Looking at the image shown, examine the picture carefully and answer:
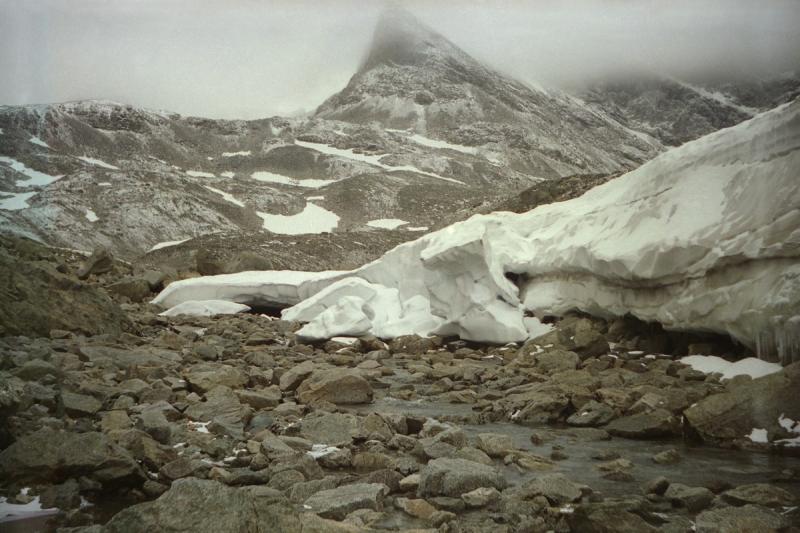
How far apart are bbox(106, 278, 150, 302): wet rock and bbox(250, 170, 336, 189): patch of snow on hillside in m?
46.2

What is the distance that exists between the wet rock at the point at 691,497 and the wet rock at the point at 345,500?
7.21 ft

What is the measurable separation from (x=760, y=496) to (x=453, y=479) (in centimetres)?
226

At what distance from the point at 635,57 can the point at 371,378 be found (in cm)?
14492

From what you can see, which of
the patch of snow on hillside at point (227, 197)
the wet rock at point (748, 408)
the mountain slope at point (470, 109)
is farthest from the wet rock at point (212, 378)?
the mountain slope at point (470, 109)

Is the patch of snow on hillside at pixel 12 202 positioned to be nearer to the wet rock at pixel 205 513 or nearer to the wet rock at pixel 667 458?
the wet rock at pixel 205 513

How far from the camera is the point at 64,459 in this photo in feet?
14.7

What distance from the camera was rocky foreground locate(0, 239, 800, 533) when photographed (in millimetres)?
4270

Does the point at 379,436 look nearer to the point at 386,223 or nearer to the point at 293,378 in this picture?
the point at 293,378

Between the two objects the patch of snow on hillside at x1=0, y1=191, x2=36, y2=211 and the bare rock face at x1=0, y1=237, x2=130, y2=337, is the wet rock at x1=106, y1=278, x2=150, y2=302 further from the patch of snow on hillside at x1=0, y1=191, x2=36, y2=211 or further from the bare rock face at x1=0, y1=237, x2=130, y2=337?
the bare rock face at x1=0, y1=237, x2=130, y2=337

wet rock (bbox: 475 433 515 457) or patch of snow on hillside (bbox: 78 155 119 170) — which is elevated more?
wet rock (bbox: 475 433 515 457)

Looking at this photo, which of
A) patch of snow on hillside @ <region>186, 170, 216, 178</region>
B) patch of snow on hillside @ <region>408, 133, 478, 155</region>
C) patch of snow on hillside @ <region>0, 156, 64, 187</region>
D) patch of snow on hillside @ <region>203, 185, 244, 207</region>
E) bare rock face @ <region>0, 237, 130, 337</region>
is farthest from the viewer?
patch of snow on hillside @ <region>408, 133, 478, 155</region>

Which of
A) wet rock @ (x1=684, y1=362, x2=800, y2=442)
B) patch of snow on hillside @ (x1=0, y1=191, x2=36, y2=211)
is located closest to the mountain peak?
patch of snow on hillside @ (x1=0, y1=191, x2=36, y2=211)

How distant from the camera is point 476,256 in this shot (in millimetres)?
13633

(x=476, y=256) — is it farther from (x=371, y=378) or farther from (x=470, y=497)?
(x=470, y=497)
